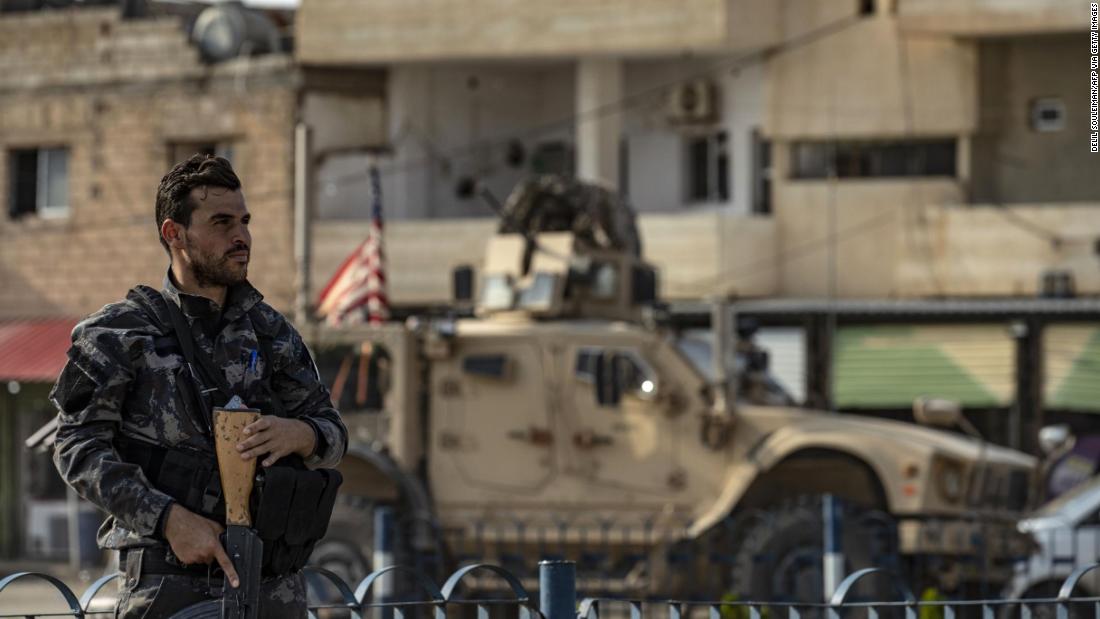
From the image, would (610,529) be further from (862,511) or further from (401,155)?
(401,155)

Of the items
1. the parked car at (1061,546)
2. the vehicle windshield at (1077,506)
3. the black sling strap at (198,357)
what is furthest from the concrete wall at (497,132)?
the black sling strap at (198,357)

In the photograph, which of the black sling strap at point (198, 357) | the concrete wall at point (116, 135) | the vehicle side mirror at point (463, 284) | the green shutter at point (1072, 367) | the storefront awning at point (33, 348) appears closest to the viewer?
the black sling strap at point (198, 357)

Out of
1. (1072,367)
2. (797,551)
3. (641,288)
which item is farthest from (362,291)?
(1072,367)

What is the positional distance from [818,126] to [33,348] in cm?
971

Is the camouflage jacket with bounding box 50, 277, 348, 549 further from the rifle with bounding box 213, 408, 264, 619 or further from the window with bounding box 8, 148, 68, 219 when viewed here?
the window with bounding box 8, 148, 68, 219

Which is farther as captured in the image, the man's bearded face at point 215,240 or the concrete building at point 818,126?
the concrete building at point 818,126

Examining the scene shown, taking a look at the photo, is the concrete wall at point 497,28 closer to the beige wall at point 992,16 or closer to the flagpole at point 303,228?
the beige wall at point 992,16

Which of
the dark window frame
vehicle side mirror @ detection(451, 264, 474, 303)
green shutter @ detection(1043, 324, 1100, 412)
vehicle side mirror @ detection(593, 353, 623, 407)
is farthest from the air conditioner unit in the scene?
vehicle side mirror @ detection(593, 353, 623, 407)

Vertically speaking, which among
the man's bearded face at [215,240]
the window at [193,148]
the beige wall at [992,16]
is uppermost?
the beige wall at [992,16]

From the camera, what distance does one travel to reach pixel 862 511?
13.6 m

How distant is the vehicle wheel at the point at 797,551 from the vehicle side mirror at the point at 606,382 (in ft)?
4.17

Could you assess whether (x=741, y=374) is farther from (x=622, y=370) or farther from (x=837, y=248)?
(x=837, y=248)

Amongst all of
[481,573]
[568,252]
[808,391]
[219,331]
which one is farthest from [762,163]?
[219,331]

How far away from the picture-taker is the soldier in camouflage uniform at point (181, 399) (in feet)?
17.1
